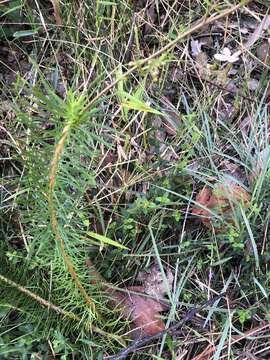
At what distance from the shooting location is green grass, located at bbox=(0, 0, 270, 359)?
1.88 meters

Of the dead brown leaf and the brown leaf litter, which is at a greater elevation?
the dead brown leaf

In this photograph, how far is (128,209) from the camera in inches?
77.9

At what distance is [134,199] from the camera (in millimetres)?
2088

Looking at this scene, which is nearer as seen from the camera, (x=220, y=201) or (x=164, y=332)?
(x=164, y=332)

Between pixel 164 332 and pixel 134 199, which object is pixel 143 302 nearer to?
pixel 164 332

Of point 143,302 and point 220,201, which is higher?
point 220,201

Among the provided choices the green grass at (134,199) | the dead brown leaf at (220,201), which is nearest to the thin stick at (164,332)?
the green grass at (134,199)

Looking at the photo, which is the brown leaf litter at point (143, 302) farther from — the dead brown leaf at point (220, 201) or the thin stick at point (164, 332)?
the dead brown leaf at point (220, 201)

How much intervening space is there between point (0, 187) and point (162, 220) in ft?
2.06

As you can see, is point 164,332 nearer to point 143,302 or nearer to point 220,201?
point 143,302

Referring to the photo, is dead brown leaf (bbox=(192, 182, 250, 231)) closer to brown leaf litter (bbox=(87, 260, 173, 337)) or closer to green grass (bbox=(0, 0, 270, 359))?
green grass (bbox=(0, 0, 270, 359))

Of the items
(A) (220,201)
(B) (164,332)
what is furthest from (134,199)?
(B) (164,332)

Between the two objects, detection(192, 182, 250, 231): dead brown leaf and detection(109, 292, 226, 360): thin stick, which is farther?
detection(192, 182, 250, 231): dead brown leaf

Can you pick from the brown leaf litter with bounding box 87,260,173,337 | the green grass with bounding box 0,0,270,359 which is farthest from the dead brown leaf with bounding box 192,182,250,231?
the brown leaf litter with bounding box 87,260,173,337
